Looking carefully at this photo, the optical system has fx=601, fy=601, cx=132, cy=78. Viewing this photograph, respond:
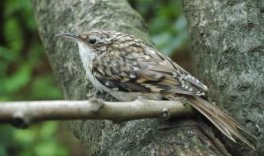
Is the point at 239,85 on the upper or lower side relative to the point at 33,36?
upper

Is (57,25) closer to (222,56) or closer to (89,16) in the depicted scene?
(89,16)

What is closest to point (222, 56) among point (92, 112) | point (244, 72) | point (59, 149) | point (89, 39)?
point (244, 72)

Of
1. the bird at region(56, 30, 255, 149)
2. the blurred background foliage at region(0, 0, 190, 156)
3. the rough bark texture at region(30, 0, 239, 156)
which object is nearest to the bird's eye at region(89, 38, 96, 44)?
the bird at region(56, 30, 255, 149)

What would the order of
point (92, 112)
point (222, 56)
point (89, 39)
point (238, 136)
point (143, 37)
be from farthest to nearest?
point (143, 37), point (89, 39), point (222, 56), point (238, 136), point (92, 112)

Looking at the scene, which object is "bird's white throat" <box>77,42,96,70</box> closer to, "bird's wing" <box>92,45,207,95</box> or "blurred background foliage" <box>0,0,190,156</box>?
"bird's wing" <box>92,45,207,95</box>

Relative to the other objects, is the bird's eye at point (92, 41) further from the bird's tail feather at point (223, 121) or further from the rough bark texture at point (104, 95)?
the bird's tail feather at point (223, 121)

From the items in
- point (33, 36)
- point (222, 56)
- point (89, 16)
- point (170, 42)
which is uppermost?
point (222, 56)

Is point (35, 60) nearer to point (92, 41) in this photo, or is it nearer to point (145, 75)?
point (92, 41)

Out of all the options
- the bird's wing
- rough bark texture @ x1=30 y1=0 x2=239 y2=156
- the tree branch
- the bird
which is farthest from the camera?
the bird's wing
